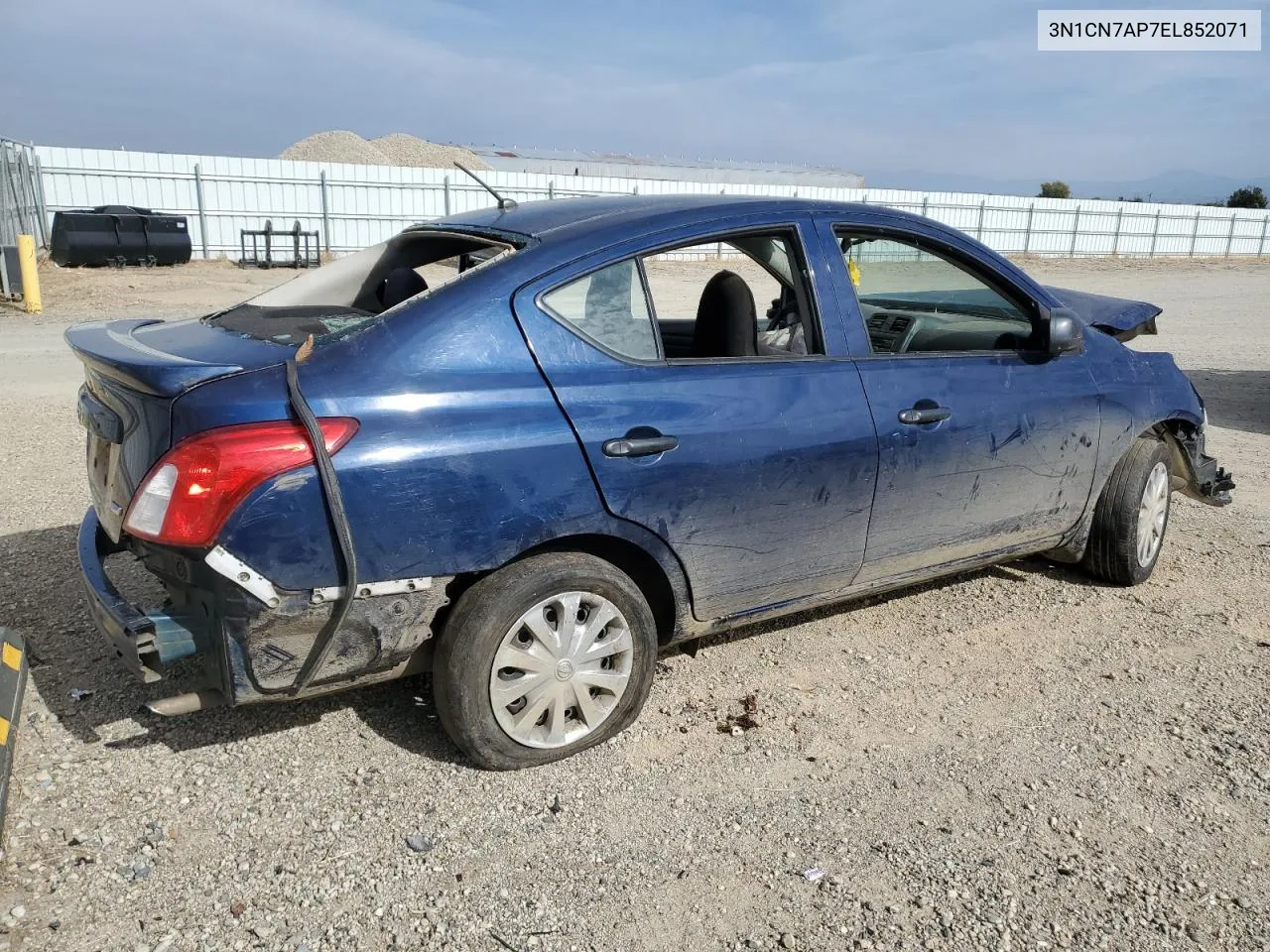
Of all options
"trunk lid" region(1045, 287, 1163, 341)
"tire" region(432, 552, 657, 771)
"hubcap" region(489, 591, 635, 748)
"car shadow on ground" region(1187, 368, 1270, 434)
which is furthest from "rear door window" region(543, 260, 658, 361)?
Answer: "car shadow on ground" region(1187, 368, 1270, 434)

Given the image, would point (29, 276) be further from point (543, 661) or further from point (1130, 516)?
point (1130, 516)

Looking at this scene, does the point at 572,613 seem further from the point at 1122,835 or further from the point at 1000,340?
the point at 1000,340

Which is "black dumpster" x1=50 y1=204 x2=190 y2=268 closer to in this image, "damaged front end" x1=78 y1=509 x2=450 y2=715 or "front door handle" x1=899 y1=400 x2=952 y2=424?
Result: "damaged front end" x1=78 y1=509 x2=450 y2=715

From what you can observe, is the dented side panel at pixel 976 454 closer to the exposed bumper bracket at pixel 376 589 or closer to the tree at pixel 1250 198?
the exposed bumper bracket at pixel 376 589

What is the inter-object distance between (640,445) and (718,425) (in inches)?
12.0

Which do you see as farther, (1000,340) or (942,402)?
(1000,340)

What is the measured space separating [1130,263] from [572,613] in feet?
138

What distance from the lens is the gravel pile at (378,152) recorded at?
39.8m

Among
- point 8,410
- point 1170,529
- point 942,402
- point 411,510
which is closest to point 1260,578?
point 1170,529

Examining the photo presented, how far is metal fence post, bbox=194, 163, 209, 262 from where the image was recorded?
83.2 feet

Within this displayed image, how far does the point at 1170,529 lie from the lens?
5578 millimetres

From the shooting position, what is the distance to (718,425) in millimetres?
3146

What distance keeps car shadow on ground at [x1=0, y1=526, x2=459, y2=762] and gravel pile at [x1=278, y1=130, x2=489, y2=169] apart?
119 ft

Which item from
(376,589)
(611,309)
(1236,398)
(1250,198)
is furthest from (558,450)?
(1250,198)
